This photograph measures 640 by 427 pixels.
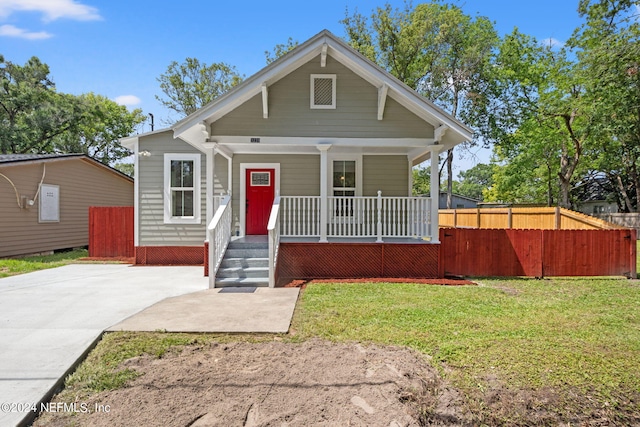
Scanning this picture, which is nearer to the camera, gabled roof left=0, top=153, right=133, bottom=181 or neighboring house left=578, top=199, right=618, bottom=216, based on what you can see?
gabled roof left=0, top=153, right=133, bottom=181

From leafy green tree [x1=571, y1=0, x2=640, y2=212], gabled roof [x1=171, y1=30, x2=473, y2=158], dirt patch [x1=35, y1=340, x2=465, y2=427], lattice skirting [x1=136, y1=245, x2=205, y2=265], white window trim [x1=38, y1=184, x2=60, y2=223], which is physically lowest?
dirt patch [x1=35, y1=340, x2=465, y2=427]

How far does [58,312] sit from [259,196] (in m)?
5.79

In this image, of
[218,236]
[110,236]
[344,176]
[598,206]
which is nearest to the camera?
[218,236]

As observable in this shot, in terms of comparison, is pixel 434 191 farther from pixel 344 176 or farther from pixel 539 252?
pixel 539 252

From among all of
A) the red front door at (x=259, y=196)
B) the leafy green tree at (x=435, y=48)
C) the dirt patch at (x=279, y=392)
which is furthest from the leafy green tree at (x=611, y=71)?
the dirt patch at (x=279, y=392)

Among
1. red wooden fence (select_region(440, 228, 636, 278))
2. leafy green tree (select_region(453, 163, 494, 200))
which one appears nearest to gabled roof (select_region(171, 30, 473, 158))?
red wooden fence (select_region(440, 228, 636, 278))

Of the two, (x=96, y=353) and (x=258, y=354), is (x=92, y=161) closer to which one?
(x=96, y=353)

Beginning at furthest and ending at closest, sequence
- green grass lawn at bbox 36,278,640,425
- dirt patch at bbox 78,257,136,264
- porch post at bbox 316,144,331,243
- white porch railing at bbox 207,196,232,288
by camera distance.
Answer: dirt patch at bbox 78,257,136,264
porch post at bbox 316,144,331,243
white porch railing at bbox 207,196,232,288
green grass lawn at bbox 36,278,640,425

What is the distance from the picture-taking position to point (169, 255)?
33.9 ft

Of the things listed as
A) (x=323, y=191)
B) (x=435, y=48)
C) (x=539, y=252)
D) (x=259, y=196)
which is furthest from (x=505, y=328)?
(x=435, y=48)

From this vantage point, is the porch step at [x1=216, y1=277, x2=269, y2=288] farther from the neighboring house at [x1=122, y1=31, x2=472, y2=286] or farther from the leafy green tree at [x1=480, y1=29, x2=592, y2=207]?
the leafy green tree at [x1=480, y1=29, x2=592, y2=207]

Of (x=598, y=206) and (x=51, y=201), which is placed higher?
(x=598, y=206)

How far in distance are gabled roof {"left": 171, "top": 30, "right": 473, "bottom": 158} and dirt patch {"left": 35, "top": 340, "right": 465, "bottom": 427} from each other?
5.50 m

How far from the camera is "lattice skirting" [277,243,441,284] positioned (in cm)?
828
